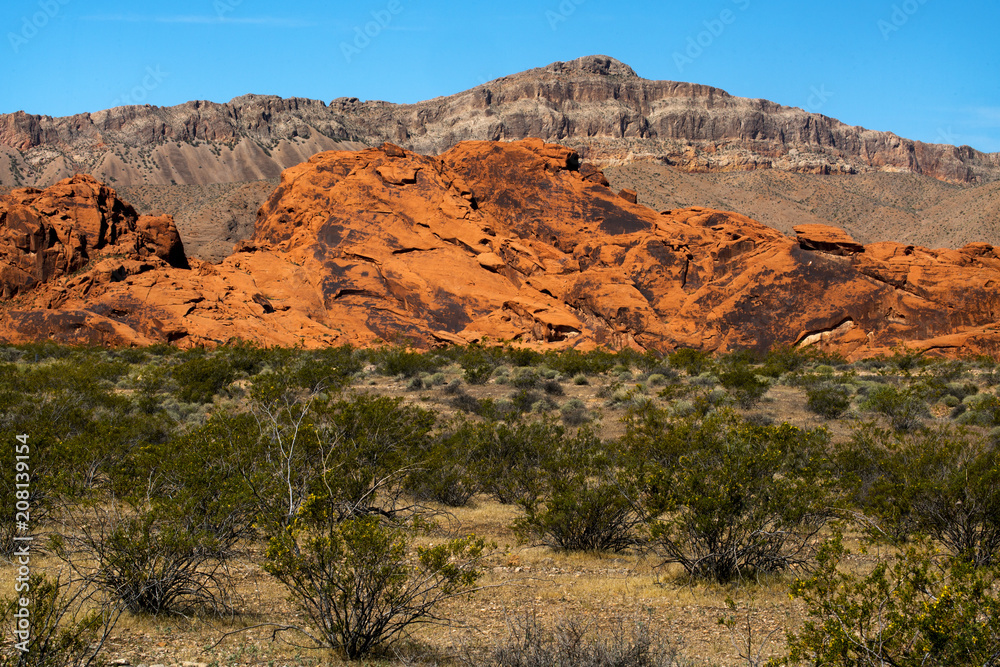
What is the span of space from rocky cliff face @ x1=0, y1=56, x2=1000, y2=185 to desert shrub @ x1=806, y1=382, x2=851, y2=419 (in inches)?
4281

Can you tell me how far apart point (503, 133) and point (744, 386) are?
427 feet

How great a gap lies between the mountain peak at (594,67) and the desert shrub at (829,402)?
14559cm

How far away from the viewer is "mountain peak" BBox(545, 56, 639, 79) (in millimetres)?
155875

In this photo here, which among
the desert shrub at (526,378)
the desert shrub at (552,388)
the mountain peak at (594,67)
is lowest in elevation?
the desert shrub at (552,388)

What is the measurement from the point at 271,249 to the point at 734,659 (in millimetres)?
34381

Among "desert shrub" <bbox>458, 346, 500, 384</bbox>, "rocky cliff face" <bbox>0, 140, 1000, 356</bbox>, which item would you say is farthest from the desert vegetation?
"rocky cliff face" <bbox>0, 140, 1000, 356</bbox>

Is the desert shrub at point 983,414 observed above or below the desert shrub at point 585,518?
above

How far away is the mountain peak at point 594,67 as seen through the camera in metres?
156

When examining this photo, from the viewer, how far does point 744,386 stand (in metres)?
22.2

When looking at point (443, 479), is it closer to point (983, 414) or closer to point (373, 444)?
point (373, 444)

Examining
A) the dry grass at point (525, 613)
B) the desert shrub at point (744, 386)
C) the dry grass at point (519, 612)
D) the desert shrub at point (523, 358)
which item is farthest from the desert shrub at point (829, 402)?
the dry grass at point (519, 612)

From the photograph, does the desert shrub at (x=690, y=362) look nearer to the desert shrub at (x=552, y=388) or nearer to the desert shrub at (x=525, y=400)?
the desert shrub at (x=552, y=388)

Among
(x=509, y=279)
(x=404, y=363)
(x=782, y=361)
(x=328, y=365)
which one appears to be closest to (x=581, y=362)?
(x=404, y=363)

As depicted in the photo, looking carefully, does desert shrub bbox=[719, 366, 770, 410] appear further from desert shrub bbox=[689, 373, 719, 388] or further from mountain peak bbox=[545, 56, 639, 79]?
mountain peak bbox=[545, 56, 639, 79]
